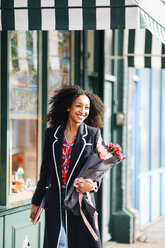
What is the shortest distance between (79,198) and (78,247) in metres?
0.44

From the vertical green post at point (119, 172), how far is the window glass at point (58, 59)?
4.10 ft

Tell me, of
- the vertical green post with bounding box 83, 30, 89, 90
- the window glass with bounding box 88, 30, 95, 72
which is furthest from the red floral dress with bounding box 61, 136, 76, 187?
the window glass with bounding box 88, 30, 95, 72

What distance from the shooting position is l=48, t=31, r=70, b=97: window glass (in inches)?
274

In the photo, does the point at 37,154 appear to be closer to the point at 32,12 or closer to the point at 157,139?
the point at 32,12

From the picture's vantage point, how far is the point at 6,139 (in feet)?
→ 19.4

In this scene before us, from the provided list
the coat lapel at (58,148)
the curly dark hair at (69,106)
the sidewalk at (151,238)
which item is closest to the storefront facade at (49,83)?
the sidewalk at (151,238)

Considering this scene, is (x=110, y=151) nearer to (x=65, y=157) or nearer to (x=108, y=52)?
(x=65, y=157)

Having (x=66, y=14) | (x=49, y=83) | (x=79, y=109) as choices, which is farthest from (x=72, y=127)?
(x=49, y=83)

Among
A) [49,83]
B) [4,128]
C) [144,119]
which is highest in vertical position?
[49,83]

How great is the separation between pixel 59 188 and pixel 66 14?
142 cm

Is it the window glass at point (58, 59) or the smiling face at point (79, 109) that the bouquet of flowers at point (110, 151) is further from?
the window glass at point (58, 59)

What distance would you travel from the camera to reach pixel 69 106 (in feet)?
16.4

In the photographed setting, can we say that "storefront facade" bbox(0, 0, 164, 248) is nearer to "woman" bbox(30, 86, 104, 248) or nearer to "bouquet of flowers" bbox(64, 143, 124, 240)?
"woman" bbox(30, 86, 104, 248)

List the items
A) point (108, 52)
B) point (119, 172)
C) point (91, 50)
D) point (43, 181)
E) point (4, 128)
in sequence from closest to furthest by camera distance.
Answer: point (43, 181), point (4, 128), point (91, 50), point (108, 52), point (119, 172)
